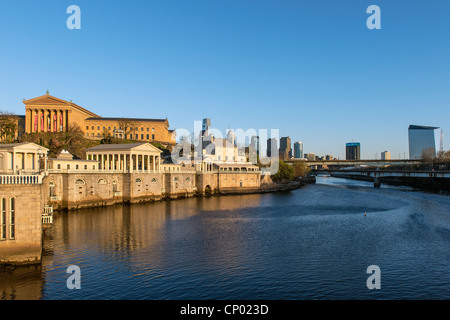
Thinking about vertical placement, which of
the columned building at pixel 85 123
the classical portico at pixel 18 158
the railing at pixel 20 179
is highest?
the columned building at pixel 85 123

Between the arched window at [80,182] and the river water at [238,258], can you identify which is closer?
the river water at [238,258]

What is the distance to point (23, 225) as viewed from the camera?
23.3 metres

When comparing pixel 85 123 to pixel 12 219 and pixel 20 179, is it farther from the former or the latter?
pixel 12 219

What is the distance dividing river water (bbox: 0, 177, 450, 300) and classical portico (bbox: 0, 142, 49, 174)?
9613 millimetres

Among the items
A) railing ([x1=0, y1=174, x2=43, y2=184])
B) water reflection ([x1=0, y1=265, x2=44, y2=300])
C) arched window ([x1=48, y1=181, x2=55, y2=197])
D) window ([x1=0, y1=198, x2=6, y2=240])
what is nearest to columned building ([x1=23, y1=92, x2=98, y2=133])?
arched window ([x1=48, y1=181, x2=55, y2=197])

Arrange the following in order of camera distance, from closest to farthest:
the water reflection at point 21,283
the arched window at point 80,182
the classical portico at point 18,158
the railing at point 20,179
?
the water reflection at point 21,283
the railing at point 20,179
the classical portico at point 18,158
the arched window at point 80,182

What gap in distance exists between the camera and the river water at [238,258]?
21.7 metres

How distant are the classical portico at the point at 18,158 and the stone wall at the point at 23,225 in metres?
10.4

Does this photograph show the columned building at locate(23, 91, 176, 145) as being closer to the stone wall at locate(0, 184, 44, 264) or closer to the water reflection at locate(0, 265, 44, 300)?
the stone wall at locate(0, 184, 44, 264)

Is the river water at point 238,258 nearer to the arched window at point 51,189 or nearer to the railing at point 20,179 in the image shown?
the arched window at point 51,189

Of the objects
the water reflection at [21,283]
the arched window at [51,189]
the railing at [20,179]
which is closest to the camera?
the water reflection at [21,283]

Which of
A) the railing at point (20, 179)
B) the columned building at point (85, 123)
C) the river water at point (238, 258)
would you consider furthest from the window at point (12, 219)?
the columned building at point (85, 123)

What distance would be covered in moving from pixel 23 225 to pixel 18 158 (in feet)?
62.5
